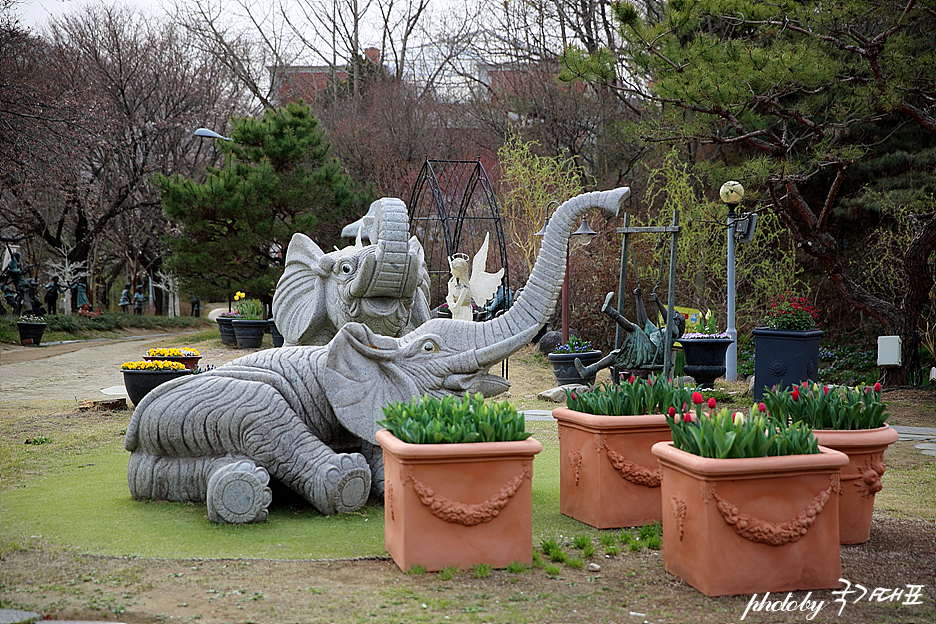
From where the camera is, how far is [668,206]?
17078 mm

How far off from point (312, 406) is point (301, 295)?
1.31 meters

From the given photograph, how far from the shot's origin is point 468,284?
15102 mm

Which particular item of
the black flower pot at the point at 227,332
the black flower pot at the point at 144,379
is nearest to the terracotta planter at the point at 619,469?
the black flower pot at the point at 144,379

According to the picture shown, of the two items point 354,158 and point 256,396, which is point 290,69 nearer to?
point 354,158

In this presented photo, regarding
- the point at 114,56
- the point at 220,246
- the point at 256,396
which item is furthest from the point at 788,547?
the point at 114,56

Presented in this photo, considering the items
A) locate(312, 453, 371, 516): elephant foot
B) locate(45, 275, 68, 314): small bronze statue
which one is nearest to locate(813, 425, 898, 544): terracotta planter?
locate(312, 453, 371, 516): elephant foot

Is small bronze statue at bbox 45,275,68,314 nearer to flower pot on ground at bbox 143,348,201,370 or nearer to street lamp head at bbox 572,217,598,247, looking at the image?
flower pot on ground at bbox 143,348,201,370

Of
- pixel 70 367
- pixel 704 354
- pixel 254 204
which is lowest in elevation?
pixel 70 367

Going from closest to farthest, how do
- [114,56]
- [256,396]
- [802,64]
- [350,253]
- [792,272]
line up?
1. [256,396]
2. [350,253]
3. [802,64]
4. [792,272]
5. [114,56]

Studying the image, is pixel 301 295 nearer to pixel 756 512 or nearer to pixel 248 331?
pixel 756 512

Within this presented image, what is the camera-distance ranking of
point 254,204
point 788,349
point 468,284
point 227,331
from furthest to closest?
point 254,204, point 227,331, point 468,284, point 788,349

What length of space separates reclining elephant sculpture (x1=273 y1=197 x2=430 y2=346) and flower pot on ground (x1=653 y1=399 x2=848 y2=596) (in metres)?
2.35

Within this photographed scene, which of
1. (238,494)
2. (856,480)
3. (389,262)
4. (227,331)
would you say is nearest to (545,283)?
(389,262)

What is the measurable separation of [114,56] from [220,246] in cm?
767
